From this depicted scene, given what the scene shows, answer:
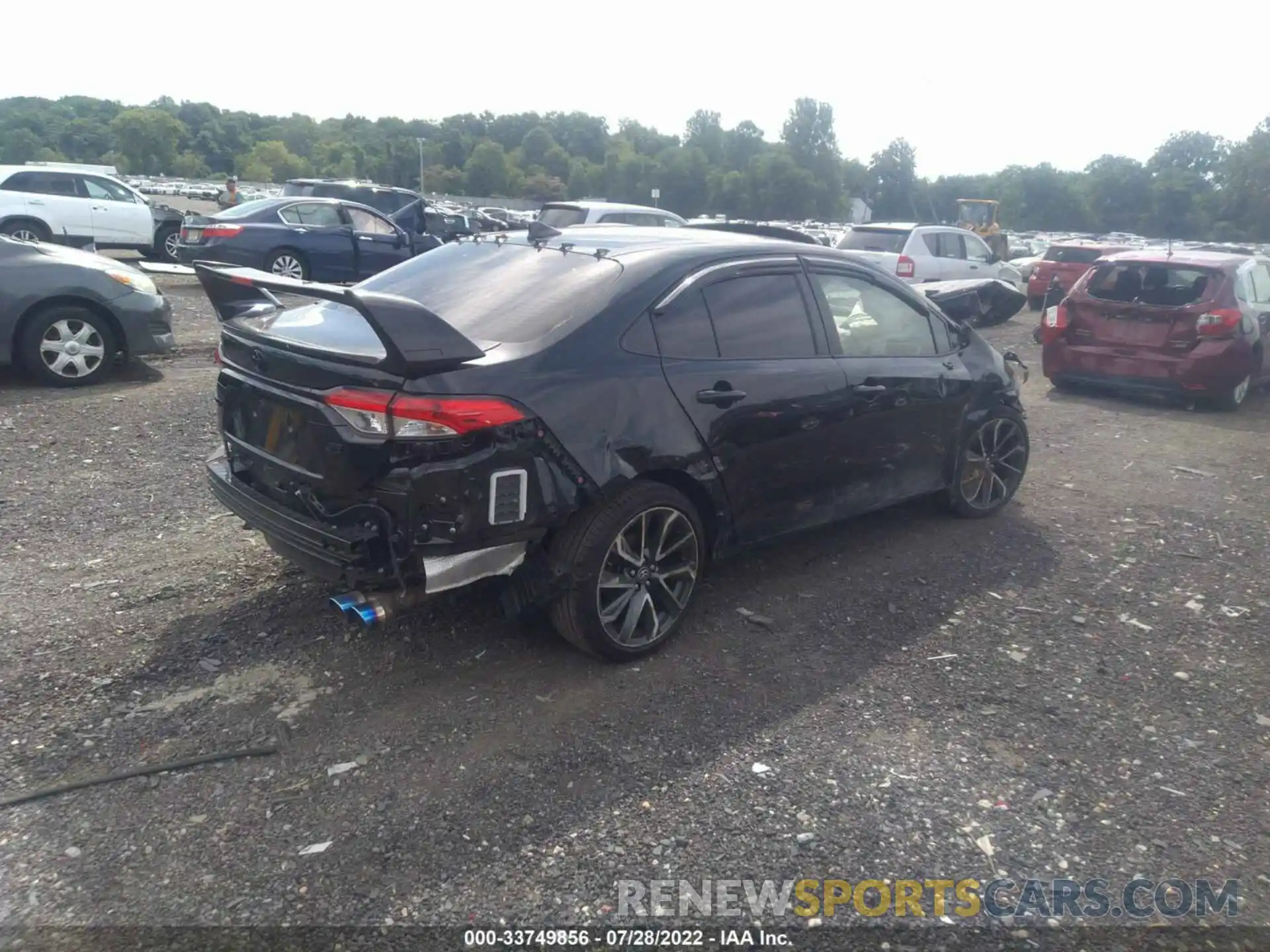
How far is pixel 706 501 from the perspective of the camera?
13.7 ft

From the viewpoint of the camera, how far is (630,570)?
12.8 ft

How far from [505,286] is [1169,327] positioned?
7.64 m

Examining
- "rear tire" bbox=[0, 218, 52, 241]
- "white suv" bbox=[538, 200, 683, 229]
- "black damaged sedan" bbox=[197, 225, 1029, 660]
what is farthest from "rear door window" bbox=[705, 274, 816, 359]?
"rear tire" bbox=[0, 218, 52, 241]

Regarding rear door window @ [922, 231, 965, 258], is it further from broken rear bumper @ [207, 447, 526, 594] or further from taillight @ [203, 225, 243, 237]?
broken rear bumper @ [207, 447, 526, 594]

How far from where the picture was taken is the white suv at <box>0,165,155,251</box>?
16141mm

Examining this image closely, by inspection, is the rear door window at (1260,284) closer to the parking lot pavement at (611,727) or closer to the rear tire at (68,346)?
the parking lot pavement at (611,727)

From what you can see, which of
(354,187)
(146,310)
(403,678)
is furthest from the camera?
(354,187)

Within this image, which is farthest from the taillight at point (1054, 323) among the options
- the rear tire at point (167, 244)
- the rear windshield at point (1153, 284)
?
the rear tire at point (167, 244)

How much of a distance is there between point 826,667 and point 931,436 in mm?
1816

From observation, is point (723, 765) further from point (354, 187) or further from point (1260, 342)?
point (354, 187)

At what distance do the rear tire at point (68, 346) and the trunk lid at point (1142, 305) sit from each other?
907 cm

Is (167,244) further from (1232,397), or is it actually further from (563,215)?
(1232,397)

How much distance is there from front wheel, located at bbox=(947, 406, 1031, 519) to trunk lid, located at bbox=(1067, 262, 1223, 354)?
431cm

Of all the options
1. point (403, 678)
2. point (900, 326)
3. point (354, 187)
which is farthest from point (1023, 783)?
point (354, 187)
